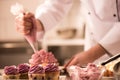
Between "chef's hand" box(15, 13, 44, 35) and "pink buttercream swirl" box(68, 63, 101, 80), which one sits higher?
"chef's hand" box(15, 13, 44, 35)

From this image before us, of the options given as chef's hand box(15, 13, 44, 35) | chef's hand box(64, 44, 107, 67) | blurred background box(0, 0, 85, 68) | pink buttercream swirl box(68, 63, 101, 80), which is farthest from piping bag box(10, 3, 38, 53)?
blurred background box(0, 0, 85, 68)

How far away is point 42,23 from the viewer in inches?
70.1

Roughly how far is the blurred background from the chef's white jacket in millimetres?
2017

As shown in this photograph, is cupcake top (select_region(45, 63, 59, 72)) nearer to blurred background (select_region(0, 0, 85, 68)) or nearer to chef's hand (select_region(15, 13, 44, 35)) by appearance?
chef's hand (select_region(15, 13, 44, 35))

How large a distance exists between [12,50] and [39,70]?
9.42ft

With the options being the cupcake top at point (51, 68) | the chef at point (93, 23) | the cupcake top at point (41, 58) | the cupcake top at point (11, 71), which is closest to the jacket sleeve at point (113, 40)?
the chef at point (93, 23)

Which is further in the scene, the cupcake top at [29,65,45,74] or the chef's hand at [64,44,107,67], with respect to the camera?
the chef's hand at [64,44,107,67]

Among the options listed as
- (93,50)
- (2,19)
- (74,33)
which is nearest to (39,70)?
(93,50)

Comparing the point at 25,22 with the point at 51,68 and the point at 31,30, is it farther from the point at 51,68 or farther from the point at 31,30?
the point at 51,68

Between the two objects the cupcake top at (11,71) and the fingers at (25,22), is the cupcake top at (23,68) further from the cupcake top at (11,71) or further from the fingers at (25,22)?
the fingers at (25,22)

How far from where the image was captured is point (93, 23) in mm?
1838

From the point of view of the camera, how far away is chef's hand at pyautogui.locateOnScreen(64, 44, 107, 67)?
1.44 meters

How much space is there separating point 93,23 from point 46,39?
222 cm

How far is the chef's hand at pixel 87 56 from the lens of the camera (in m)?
1.44
